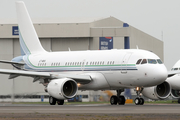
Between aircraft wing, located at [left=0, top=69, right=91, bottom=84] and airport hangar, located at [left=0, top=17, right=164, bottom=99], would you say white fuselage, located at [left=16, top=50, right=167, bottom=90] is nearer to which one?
aircraft wing, located at [left=0, top=69, right=91, bottom=84]

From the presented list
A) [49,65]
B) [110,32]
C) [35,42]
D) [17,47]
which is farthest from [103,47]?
[49,65]

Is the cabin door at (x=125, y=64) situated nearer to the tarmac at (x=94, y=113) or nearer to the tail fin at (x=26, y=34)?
the tarmac at (x=94, y=113)

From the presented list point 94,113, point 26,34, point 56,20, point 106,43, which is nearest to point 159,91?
point 94,113

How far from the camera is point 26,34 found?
44312mm

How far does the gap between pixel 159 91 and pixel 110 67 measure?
15.5 feet

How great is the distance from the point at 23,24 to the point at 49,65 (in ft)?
24.2

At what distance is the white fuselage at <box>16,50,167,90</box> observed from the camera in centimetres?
3200

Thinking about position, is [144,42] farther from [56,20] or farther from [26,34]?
[26,34]

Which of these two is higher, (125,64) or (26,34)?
(26,34)

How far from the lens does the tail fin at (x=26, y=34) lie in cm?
4381

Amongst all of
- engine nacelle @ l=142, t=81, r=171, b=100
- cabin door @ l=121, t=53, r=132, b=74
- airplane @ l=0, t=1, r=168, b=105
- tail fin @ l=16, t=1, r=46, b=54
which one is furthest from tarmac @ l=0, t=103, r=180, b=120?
tail fin @ l=16, t=1, r=46, b=54

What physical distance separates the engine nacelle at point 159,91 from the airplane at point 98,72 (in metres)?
1.69

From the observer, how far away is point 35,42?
4394cm

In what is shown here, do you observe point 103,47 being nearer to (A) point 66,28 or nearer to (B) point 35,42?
(A) point 66,28
